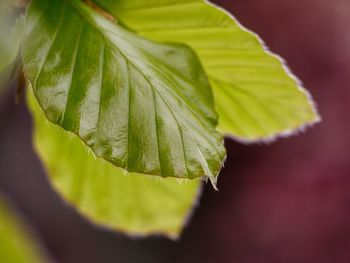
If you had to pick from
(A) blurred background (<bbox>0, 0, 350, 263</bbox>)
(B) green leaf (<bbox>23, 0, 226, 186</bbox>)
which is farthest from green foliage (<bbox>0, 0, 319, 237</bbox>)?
(A) blurred background (<bbox>0, 0, 350, 263</bbox>)

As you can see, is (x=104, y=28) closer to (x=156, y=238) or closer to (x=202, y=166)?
(x=202, y=166)

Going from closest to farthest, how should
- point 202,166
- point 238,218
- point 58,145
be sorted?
point 202,166 → point 58,145 → point 238,218

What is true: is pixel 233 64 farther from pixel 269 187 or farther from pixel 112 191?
pixel 269 187

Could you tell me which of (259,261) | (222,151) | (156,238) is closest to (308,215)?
(259,261)

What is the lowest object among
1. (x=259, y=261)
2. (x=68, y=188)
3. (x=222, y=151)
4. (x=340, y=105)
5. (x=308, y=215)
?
(x=259, y=261)

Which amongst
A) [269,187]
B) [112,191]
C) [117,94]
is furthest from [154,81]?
[269,187]

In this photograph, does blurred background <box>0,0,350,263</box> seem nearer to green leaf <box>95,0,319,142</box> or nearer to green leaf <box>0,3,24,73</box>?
green leaf <box>95,0,319,142</box>

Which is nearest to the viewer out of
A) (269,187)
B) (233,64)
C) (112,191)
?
(233,64)
